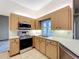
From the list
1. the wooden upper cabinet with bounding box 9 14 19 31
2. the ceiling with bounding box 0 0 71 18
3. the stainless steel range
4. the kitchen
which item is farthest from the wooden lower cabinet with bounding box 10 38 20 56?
the ceiling with bounding box 0 0 71 18

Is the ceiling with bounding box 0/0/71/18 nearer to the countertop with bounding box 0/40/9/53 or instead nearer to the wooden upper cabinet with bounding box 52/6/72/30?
the wooden upper cabinet with bounding box 52/6/72/30

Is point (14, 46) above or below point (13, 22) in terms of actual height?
below

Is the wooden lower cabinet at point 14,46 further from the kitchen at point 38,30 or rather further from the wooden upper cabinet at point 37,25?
the wooden upper cabinet at point 37,25

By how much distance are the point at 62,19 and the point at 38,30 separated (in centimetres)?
272

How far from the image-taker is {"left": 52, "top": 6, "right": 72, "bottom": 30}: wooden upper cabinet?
2.57m

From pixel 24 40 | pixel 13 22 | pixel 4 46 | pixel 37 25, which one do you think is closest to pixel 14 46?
pixel 24 40

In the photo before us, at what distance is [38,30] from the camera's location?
535cm

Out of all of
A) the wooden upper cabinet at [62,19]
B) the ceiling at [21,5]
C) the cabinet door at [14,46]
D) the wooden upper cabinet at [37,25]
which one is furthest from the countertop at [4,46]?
the wooden upper cabinet at [62,19]

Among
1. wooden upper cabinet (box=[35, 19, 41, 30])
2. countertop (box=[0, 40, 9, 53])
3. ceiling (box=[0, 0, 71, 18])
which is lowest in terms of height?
countertop (box=[0, 40, 9, 53])

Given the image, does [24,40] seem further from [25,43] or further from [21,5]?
[21,5]

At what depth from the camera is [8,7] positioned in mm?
3824

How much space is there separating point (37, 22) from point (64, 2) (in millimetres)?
2542

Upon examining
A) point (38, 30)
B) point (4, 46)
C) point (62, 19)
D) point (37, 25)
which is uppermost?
point (62, 19)

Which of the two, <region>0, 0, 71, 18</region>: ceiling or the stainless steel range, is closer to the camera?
<region>0, 0, 71, 18</region>: ceiling
